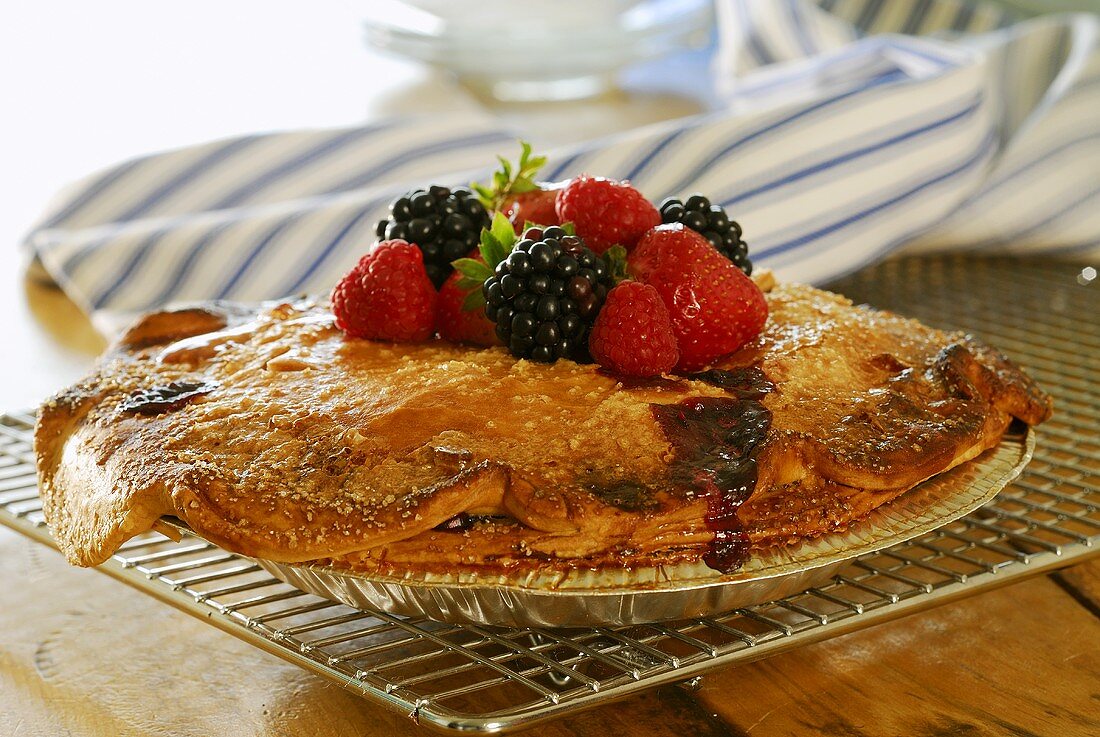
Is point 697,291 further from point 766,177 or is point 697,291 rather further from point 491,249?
point 766,177

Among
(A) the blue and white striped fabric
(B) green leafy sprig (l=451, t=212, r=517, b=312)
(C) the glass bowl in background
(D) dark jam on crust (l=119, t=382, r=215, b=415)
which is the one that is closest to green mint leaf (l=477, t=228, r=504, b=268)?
(B) green leafy sprig (l=451, t=212, r=517, b=312)

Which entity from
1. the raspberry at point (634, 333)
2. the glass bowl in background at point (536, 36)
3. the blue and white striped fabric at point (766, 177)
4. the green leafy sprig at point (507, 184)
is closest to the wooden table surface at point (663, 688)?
the raspberry at point (634, 333)

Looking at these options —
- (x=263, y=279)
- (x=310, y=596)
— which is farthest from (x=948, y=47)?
(x=310, y=596)

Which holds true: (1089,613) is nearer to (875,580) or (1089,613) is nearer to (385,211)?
(875,580)

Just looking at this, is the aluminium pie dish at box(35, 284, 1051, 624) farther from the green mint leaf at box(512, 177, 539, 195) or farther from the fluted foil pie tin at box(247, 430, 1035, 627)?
the green mint leaf at box(512, 177, 539, 195)

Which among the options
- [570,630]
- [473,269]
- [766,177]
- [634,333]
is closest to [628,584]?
[570,630]
